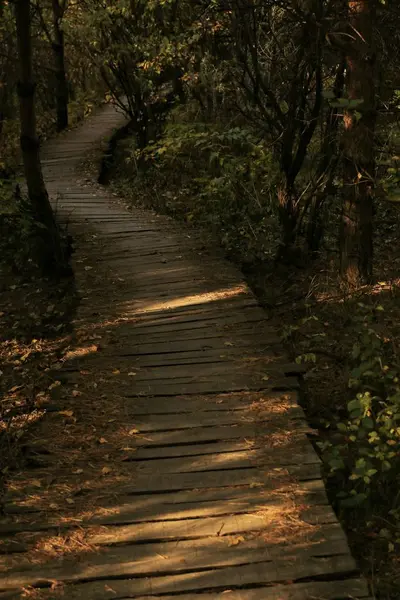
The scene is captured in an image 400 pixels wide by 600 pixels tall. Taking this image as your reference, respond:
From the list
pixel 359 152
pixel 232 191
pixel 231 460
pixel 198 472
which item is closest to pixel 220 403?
pixel 231 460

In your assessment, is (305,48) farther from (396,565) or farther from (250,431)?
(396,565)

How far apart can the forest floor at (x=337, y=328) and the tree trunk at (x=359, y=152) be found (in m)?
0.30

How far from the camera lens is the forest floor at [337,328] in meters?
3.27

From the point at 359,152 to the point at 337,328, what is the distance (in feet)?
5.67

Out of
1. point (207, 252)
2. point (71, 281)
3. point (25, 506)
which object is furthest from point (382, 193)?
point (25, 506)

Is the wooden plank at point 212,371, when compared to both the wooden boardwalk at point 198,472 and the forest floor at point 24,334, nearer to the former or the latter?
the wooden boardwalk at point 198,472

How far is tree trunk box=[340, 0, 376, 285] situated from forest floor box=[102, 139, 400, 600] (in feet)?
0.98

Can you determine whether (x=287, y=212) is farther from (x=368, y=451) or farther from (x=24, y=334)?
(x=368, y=451)

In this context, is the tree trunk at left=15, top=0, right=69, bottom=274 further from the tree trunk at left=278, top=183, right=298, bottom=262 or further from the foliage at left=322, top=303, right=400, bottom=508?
the foliage at left=322, top=303, right=400, bottom=508

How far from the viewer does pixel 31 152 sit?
6859 millimetres

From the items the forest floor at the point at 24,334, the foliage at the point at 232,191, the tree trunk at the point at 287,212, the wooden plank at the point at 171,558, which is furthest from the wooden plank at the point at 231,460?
the foliage at the point at 232,191

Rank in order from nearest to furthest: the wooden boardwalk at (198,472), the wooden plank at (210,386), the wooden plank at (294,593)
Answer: the wooden plank at (294,593), the wooden boardwalk at (198,472), the wooden plank at (210,386)

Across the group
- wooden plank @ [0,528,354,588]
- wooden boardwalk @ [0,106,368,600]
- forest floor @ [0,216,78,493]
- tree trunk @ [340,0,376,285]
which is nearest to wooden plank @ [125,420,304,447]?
wooden boardwalk @ [0,106,368,600]

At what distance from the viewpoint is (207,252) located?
7.70m
